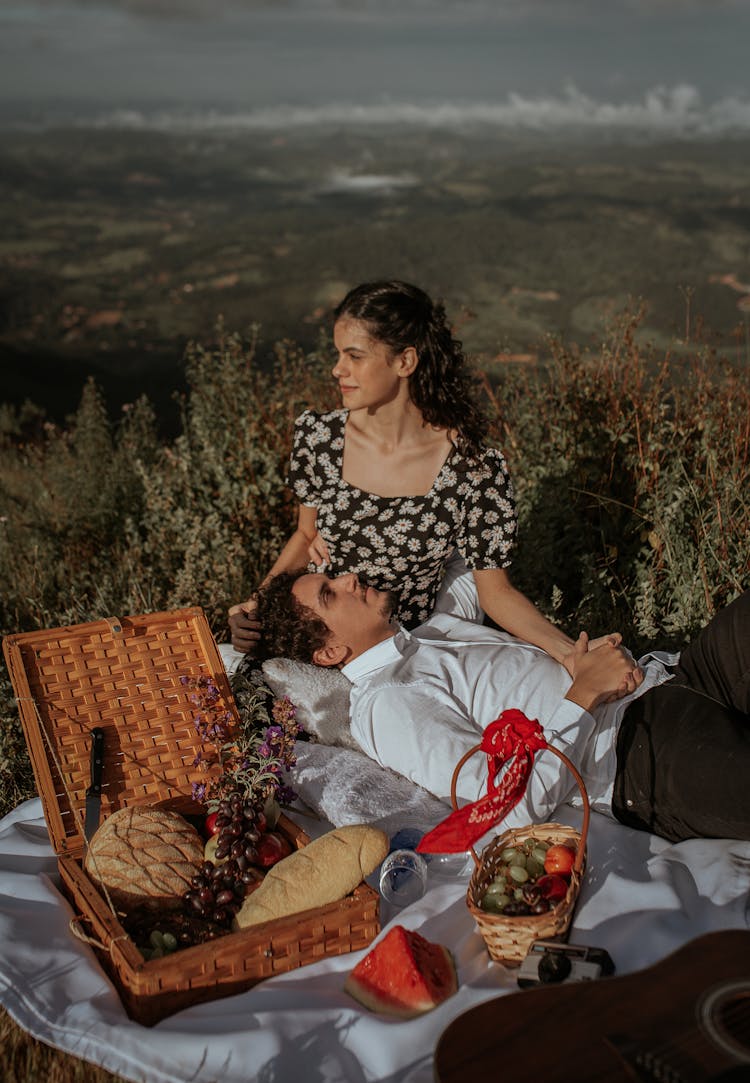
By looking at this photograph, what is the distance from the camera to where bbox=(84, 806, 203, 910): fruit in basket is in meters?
2.86

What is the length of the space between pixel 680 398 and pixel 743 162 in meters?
37.7


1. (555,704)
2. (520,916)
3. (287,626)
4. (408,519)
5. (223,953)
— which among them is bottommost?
(223,953)

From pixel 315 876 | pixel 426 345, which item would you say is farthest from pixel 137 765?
pixel 426 345

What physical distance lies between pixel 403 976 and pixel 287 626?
1542 millimetres

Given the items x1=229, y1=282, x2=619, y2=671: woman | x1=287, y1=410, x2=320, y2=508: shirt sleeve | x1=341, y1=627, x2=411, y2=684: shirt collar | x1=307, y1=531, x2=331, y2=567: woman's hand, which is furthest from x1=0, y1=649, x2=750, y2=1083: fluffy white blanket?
x1=287, y1=410, x2=320, y2=508: shirt sleeve

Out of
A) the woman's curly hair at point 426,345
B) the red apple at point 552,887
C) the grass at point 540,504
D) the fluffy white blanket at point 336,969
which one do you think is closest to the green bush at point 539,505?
the grass at point 540,504

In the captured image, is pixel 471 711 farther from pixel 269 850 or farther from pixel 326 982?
pixel 326 982

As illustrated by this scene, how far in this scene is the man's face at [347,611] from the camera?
3.76m

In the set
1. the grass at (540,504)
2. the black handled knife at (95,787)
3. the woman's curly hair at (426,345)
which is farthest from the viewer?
the grass at (540,504)

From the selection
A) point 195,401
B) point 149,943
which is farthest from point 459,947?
point 195,401

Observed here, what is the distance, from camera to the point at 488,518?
4180 mm

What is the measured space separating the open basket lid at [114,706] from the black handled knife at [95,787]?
41mm

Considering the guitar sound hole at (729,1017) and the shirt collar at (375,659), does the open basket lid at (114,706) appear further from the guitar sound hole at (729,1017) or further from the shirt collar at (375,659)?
the guitar sound hole at (729,1017)

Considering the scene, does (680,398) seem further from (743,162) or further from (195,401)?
(743,162)
